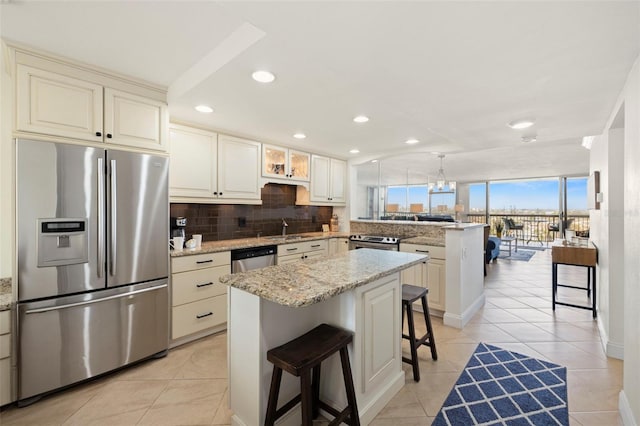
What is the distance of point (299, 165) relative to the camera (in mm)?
4344

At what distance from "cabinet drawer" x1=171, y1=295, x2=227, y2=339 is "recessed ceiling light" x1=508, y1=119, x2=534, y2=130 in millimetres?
3466

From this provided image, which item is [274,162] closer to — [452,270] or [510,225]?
[452,270]

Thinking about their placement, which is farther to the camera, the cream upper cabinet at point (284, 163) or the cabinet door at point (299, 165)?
the cabinet door at point (299, 165)

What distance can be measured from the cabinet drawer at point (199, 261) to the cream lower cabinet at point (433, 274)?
7.13 feet

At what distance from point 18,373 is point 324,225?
12.8 ft

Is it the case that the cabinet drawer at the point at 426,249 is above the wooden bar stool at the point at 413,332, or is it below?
above

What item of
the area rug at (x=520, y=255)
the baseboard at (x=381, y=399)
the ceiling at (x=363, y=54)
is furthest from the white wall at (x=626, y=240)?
the area rug at (x=520, y=255)

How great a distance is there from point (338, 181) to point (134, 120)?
326 cm

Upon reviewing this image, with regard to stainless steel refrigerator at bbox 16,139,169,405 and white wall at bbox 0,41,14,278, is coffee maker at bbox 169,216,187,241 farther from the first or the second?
white wall at bbox 0,41,14,278

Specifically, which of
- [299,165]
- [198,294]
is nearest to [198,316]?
[198,294]

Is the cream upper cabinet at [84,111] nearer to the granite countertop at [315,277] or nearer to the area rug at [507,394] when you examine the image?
the granite countertop at [315,277]

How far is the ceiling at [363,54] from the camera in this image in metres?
1.33

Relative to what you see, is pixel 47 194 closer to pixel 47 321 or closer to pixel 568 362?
pixel 47 321

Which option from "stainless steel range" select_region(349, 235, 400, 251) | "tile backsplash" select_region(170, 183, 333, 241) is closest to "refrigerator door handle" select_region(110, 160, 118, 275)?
"tile backsplash" select_region(170, 183, 333, 241)
